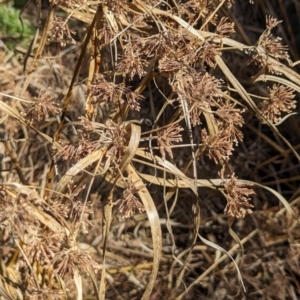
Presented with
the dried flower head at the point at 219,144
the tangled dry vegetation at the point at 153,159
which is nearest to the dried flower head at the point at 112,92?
the tangled dry vegetation at the point at 153,159

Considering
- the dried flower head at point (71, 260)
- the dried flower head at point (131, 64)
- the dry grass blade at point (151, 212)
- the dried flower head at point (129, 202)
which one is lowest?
the dried flower head at point (71, 260)

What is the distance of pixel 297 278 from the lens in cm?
153

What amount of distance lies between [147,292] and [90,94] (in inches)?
13.9

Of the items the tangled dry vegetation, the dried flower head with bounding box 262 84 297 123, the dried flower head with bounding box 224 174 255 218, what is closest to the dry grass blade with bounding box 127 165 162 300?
the tangled dry vegetation

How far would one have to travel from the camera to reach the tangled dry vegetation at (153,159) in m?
0.93

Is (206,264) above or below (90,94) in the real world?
below

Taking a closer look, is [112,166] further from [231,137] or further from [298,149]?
[298,149]

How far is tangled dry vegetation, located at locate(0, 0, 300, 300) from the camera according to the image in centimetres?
93

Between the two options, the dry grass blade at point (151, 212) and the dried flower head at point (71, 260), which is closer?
the dried flower head at point (71, 260)

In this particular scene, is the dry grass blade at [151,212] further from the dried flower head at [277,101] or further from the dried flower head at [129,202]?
the dried flower head at [277,101]

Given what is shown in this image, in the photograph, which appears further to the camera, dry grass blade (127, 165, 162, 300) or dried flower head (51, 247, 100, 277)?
dry grass blade (127, 165, 162, 300)

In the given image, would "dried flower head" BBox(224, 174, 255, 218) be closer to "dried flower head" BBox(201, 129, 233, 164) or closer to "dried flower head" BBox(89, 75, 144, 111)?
"dried flower head" BBox(201, 129, 233, 164)

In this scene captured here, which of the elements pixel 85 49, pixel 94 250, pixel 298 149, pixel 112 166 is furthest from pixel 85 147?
pixel 298 149

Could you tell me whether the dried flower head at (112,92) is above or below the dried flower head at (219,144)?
above
